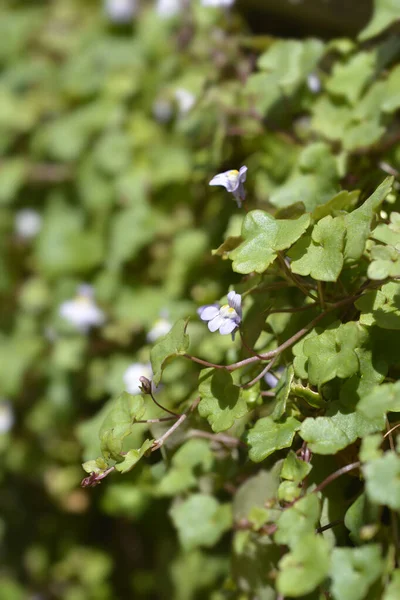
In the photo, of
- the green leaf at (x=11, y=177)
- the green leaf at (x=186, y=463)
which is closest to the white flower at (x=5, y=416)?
the green leaf at (x=11, y=177)

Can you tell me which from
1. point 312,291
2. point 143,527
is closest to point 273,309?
point 312,291

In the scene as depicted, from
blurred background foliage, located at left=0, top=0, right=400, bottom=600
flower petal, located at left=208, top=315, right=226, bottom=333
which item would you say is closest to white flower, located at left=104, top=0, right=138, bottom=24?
blurred background foliage, located at left=0, top=0, right=400, bottom=600

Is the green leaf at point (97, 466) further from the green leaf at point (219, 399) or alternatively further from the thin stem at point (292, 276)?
the thin stem at point (292, 276)

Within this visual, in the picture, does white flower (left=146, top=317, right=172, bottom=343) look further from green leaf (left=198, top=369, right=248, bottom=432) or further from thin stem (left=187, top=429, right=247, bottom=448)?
green leaf (left=198, top=369, right=248, bottom=432)

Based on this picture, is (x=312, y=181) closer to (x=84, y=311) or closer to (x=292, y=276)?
(x=292, y=276)

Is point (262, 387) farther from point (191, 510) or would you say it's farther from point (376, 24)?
point (376, 24)

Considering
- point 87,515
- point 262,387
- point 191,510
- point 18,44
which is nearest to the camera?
point 262,387
